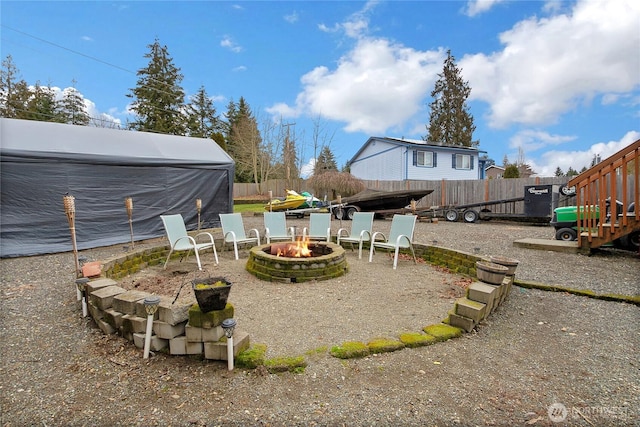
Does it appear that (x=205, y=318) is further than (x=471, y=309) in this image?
No

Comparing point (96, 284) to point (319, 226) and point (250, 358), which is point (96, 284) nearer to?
point (250, 358)

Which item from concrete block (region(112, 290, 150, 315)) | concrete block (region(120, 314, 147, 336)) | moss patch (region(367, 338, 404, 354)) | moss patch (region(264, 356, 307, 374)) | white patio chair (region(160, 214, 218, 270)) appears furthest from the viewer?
white patio chair (region(160, 214, 218, 270))

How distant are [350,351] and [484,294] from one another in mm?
1475

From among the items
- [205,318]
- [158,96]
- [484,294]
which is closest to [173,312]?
[205,318]

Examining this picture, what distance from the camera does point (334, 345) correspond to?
2461mm

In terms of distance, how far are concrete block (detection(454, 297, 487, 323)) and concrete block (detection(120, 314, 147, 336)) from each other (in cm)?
282

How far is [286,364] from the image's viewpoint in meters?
2.12

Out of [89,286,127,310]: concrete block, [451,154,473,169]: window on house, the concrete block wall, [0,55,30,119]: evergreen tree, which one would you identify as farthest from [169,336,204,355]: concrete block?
[0,55,30,119]: evergreen tree

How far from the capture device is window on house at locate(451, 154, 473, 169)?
20547mm

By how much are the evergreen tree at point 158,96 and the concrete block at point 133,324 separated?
27534 millimetres

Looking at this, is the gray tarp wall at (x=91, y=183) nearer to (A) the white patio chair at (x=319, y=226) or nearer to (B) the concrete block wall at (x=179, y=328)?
(A) the white patio chair at (x=319, y=226)

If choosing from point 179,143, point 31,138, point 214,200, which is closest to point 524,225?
point 214,200

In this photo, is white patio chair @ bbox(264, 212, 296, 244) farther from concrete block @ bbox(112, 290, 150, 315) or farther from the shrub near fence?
the shrub near fence

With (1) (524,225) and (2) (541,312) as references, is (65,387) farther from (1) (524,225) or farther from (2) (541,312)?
(1) (524,225)
